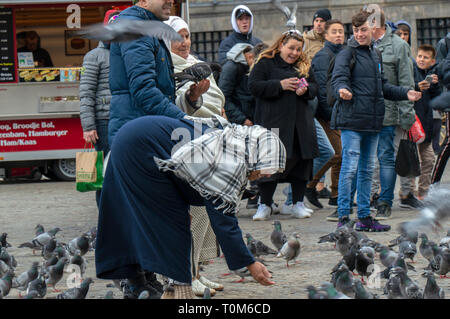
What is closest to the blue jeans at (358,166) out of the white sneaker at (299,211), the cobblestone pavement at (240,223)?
the cobblestone pavement at (240,223)

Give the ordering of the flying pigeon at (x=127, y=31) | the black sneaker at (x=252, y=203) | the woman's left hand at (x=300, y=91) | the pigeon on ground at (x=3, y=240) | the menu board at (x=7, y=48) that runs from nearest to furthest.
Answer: the flying pigeon at (x=127, y=31) → the pigeon on ground at (x=3, y=240) → the woman's left hand at (x=300, y=91) → the black sneaker at (x=252, y=203) → the menu board at (x=7, y=48)

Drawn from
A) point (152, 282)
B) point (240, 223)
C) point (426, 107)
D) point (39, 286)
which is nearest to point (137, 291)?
point (152, 282)

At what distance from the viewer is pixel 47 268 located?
6457 millimetres

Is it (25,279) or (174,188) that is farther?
(25,279)

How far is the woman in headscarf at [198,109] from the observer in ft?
18.3

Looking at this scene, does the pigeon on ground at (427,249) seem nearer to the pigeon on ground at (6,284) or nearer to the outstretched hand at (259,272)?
the outstretched hand at (259,272)

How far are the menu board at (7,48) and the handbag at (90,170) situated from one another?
6962 mm

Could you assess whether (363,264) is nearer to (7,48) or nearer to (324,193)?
(324,193)

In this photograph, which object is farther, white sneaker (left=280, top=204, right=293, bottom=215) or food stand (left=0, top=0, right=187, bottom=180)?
food stand (left=0, top=0, right=187, bottom=180)

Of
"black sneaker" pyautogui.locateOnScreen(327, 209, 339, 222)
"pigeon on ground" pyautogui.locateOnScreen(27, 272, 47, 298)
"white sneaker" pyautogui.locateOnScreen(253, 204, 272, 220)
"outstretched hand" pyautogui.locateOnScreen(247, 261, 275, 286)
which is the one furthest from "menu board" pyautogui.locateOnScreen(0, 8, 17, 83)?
"outstretched hand" pyautogui.locateOnScreen(247, 261, 275, 286)

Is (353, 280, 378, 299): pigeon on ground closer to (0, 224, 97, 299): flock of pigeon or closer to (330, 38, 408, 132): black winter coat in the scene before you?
(0, 224, 97, 299): flock of pigeon

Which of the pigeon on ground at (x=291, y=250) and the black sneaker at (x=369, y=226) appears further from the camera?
the black sneaker at (x=369, y=226)

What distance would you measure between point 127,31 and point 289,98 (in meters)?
4.56

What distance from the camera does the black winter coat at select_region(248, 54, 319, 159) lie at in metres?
9.36
